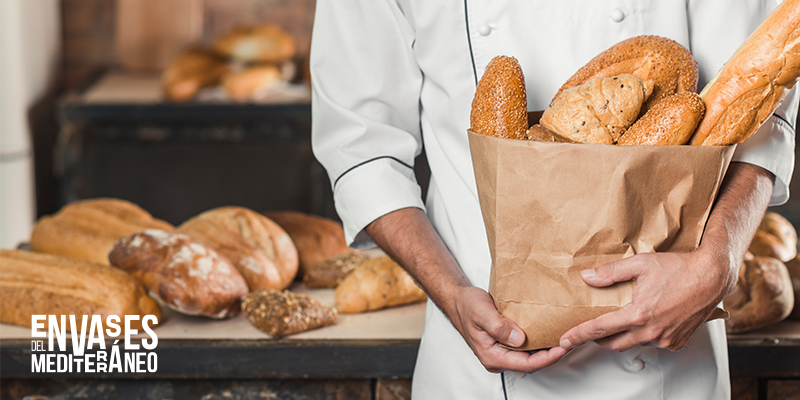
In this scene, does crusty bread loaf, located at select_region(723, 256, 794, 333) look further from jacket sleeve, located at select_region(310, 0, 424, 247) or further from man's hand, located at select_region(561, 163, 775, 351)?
jacket sleeve, located at select_region(310, 0, 424, 247)

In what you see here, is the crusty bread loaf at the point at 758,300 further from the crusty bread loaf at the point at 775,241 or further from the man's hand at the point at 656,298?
A: the man's hand at the point at 656,298

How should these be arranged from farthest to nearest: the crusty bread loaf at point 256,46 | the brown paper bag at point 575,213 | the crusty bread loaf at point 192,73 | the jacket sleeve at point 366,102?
1. the crusty bread loaf at point 256,46
2. the crusty bread loaf at point 192,73
3. the jacket sleeve at point 366,102
4. the brown paper bag at point 575,213

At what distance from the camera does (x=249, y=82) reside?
2562 mm

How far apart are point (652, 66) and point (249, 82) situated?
215 cm

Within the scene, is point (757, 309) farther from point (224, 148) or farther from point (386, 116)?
point (224, 148)

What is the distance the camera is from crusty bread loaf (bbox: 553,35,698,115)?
0.60 m

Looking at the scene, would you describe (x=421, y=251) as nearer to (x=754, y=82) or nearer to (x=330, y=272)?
(x=754, y=82)

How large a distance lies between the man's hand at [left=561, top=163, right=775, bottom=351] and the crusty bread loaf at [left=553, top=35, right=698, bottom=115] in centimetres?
14

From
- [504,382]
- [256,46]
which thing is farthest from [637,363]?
[256,46]

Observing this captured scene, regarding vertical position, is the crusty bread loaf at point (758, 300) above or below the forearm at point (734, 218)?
below

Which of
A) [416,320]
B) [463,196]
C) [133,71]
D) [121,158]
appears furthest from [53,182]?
[463,196]

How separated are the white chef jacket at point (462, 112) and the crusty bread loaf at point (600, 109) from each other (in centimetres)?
16

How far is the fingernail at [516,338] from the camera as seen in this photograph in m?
0.62

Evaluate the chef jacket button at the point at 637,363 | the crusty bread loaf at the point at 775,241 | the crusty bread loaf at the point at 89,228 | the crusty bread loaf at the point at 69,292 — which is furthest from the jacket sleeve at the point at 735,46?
the crusty bread loaf at the point at 89,228
